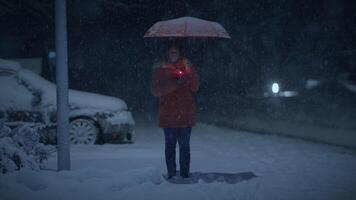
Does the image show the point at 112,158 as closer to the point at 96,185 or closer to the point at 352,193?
the point at 96,185

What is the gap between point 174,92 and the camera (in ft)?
24.5

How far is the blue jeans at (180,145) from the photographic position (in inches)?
296

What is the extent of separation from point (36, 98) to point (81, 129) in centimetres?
103

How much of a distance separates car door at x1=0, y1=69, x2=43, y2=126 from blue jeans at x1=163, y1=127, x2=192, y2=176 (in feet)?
12.4

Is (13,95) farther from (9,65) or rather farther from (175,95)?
(175,95)

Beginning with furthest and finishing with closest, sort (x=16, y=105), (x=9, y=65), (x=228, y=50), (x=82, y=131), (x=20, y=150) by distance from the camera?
(x=228, y=50) < (x=9, y=65) < (x=82, y=131) < (x=16, y=105) < (x=20, y=150)

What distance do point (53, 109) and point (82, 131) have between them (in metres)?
0.72

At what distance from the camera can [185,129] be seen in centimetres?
750

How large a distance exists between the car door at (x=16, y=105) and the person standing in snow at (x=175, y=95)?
384 centimetres

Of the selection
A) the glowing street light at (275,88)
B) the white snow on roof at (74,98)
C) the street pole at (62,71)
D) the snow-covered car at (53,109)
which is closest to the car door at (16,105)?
the snow-covered car at (53,109)

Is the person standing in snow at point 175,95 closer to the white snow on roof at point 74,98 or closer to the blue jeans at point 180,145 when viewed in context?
the blue jeans at point 180,145

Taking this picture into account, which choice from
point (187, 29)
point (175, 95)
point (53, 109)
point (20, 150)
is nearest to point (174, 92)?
point (175, 95)

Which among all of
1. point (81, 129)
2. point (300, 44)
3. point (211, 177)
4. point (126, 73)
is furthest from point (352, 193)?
point (126, 73)

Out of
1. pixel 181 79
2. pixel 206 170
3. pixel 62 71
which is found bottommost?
pixel 206 170
